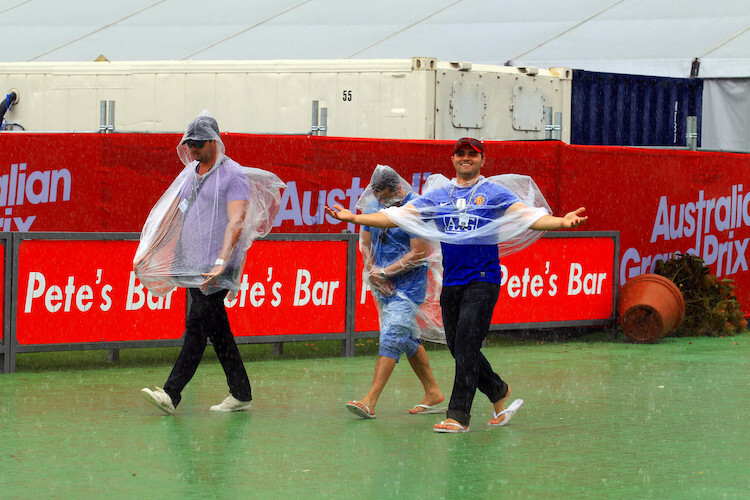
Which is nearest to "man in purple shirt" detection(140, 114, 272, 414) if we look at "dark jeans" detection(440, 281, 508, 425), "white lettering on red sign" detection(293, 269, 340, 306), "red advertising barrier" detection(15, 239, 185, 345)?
"dark jeans" detection(440, 281, 508, 425)

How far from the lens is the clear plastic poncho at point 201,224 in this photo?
8.55m

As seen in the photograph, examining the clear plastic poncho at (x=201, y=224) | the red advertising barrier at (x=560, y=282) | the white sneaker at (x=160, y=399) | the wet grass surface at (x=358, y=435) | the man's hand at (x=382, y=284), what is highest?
the clear plastic poncho at (x=201, y=224)

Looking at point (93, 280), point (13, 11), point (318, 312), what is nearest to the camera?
point (93, 280)

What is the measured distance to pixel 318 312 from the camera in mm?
12188

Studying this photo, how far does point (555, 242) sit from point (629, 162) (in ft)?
5.85

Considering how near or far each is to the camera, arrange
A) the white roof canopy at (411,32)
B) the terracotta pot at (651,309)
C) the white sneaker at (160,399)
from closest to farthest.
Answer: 1. the white sneaker at (160,399)
2. the terracotta pot at (651,309)
3. the white roof canopy at (411,32)

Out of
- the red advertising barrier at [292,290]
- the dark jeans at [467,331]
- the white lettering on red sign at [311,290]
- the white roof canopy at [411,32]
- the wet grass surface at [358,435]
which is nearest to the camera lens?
the wet grass surface at [358,435]

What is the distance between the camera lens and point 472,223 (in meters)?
8.14

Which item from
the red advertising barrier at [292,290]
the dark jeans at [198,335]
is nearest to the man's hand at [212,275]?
the dark jeans at [198,335]

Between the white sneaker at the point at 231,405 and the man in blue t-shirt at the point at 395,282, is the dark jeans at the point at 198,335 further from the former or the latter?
the man in blue t-shirt at the point at 395,282

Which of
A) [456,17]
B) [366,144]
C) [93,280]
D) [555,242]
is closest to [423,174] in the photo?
[366,144]

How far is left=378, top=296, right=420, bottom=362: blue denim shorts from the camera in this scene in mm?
8703

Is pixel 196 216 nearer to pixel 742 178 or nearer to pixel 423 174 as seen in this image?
pixel 423 174

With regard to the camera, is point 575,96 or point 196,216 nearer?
point 196,216
